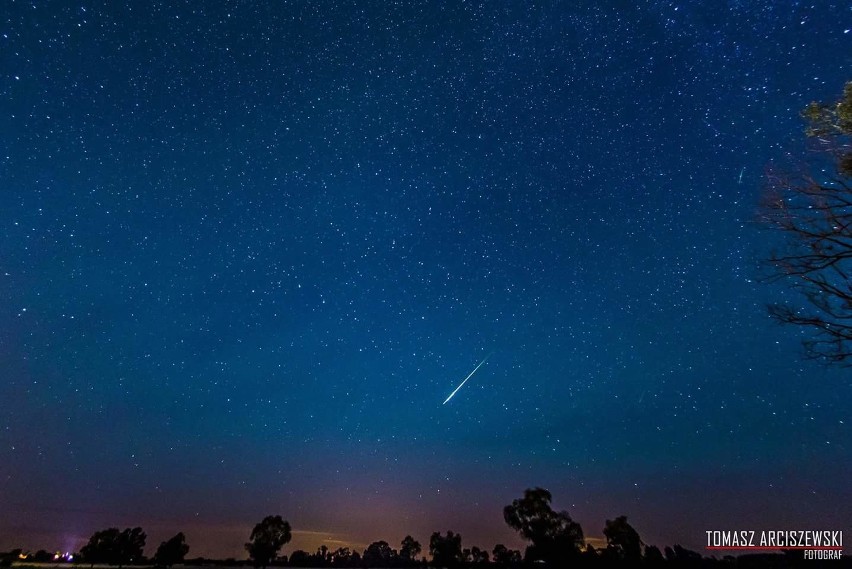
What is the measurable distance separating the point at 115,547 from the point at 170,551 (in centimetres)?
1442

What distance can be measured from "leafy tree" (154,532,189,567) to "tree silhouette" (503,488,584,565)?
97.4 meters

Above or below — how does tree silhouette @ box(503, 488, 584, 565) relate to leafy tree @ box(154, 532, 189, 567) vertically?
above

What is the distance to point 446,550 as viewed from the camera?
107m

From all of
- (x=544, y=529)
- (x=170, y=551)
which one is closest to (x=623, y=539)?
(x=544, y=529)

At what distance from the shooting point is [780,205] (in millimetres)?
7637

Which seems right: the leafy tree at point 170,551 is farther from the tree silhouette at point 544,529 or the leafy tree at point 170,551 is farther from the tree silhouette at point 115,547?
the tree silhouette at point 544,529

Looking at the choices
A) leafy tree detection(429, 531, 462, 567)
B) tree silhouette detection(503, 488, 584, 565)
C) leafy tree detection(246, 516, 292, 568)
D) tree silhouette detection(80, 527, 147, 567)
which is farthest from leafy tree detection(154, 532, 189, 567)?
tree silhouette detection(503, 488, 584, 565)

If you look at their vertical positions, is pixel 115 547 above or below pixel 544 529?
below

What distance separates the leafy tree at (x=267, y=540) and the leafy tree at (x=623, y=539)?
76649 millimetres

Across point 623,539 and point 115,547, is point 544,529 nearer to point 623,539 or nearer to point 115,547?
point 623,539

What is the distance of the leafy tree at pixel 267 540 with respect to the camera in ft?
359

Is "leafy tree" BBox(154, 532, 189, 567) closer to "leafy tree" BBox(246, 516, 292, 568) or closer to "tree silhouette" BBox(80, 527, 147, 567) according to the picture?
"tree silhouette" BBox(80, 527, 147, 567)

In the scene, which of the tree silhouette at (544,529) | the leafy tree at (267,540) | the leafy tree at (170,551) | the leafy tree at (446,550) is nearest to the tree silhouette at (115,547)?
the leafy tree at (170,551)

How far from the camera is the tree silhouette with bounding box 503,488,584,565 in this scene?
66625 mm
